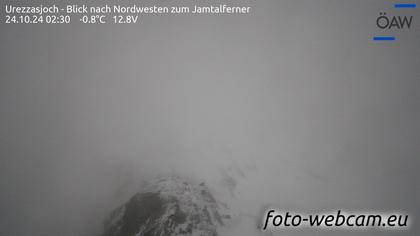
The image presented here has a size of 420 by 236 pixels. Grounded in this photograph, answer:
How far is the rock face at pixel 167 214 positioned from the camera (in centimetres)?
2047

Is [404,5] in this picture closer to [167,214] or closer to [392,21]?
[392,21]

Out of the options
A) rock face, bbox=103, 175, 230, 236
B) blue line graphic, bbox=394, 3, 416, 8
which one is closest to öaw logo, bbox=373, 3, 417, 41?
blue line graphic, bbox=394, 3, 416, 8

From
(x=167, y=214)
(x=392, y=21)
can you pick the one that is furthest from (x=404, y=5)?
(x=167, y=214)

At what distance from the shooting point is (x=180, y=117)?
1548 inches

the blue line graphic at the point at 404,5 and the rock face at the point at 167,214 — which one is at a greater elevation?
the blue line graphic at the point at 404,5

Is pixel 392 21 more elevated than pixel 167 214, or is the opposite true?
pixel 392 21

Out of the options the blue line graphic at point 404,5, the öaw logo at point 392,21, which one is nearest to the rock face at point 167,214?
the öaw logo at point 392,21

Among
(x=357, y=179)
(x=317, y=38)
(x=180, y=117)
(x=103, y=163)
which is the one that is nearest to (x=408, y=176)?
(x=357, y=179)

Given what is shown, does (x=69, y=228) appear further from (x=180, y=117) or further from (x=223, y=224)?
(x=180, y=117)

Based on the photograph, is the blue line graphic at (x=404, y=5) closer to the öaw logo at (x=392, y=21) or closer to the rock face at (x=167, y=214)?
the öaw logo at (x=392, y=21)

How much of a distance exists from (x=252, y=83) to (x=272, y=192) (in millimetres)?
28993

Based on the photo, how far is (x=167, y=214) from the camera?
20.9 meters

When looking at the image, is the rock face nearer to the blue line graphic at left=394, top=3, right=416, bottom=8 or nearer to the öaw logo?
the öaw logo

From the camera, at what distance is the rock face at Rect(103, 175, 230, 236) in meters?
20.5
